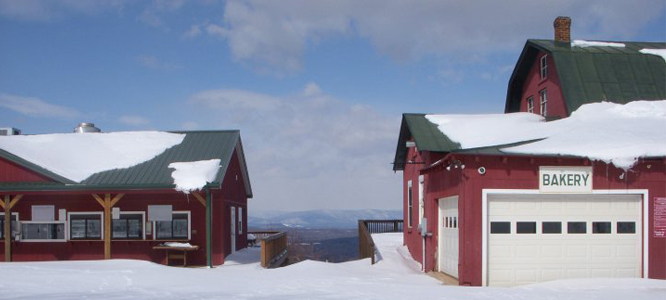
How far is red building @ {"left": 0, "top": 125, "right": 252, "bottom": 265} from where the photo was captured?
819 inches

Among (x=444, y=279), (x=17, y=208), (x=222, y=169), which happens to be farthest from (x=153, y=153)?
(x=444, y=279)

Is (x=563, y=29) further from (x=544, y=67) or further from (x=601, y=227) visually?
(x=601, y=227)

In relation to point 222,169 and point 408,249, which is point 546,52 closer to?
point 408,249

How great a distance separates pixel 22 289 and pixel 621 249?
14292mm

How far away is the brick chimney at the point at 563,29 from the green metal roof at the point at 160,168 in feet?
43.3

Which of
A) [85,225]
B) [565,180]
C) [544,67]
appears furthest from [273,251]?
[544,67]

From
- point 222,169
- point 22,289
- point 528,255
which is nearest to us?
point 22,289

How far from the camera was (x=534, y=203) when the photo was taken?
16062 millimetres

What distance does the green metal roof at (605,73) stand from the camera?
21.7 metres

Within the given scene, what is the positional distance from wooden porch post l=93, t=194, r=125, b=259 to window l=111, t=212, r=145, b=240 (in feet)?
3.28

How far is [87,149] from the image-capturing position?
2405cm

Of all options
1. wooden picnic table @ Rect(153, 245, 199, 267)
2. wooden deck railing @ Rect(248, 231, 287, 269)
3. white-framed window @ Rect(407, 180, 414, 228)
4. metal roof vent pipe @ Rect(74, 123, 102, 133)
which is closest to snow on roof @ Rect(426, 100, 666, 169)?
white-framed window @ Rect(407, 180, 414, 228)

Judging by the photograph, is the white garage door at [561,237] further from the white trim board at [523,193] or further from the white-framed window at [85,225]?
the white-framed window at [85,225]

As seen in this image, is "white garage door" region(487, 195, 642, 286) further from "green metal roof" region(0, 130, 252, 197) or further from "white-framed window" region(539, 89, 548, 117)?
"green metal roof" region(0, 130, 252, 197)
